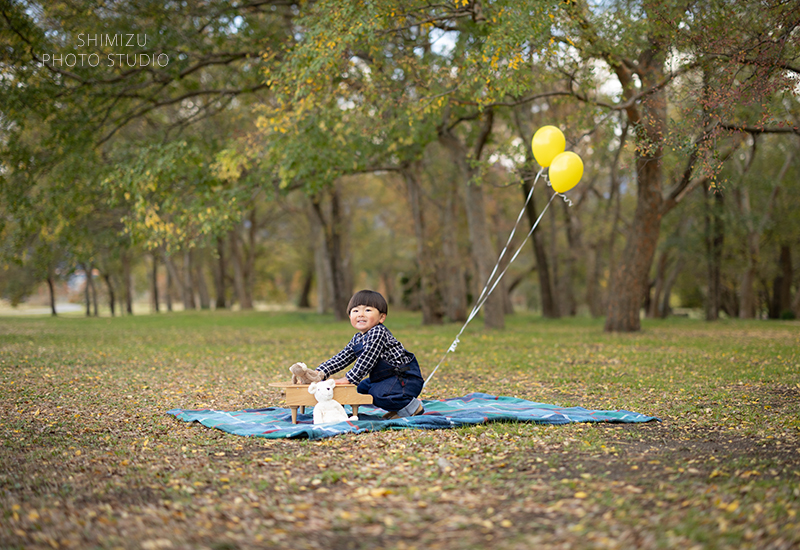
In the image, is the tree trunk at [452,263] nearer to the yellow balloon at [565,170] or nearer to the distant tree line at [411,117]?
the distant tree line at [411,117]

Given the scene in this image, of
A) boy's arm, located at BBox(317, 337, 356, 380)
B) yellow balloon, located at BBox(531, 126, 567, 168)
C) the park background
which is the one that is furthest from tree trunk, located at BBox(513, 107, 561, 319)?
boy's arm, located at BBox(317, 337, 356, 380)

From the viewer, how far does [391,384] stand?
6.48m

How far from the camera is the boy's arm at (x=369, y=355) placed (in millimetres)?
6289

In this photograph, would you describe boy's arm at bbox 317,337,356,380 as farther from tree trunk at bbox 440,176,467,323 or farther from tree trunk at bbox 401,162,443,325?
tree trunk at bbox 440,176,467,323

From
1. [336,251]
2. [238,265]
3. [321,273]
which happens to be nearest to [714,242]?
[336,251]

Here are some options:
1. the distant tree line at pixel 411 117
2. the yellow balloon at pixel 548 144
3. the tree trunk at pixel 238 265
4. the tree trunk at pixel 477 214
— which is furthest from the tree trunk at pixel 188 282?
the yellow balloon at pixel 548 144

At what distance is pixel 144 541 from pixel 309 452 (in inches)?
80.4

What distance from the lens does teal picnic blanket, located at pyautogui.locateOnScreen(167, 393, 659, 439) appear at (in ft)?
19.5

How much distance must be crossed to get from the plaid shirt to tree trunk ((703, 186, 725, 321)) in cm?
1926

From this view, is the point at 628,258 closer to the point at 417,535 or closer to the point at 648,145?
the point at 648,145

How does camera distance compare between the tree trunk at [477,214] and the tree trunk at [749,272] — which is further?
the tree trunk at [749,272]

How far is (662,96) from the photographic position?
1251 centimetres

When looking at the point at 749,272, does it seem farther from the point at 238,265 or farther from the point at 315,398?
the point at 238,265

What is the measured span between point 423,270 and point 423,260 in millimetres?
347
